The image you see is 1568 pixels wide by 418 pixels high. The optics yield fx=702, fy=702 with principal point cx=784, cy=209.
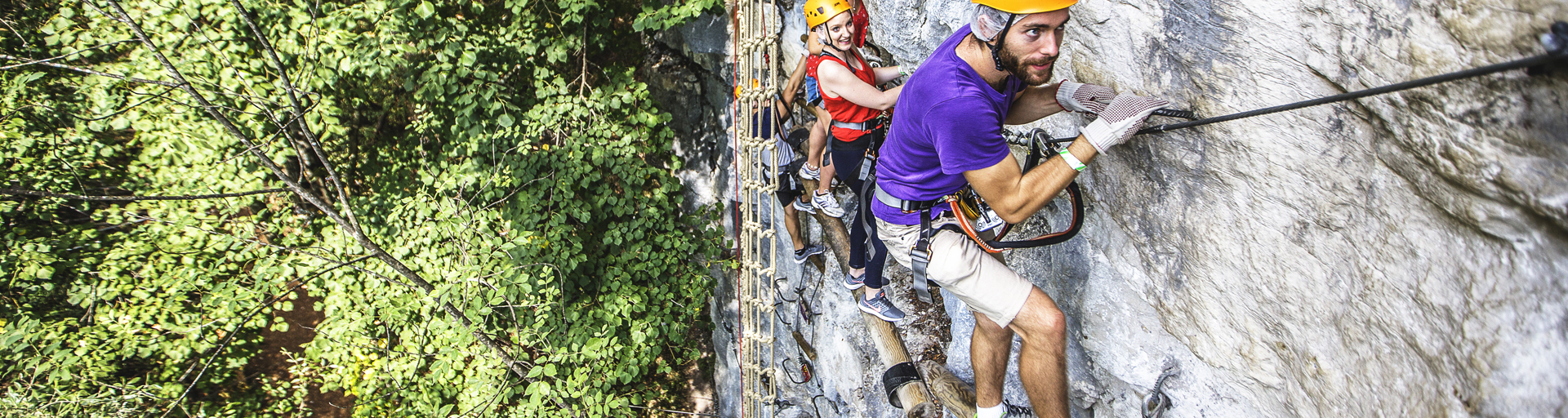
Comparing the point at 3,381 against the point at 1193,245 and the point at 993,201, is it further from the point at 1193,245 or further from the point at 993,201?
the point at 1193,245

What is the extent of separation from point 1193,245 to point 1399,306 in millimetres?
576

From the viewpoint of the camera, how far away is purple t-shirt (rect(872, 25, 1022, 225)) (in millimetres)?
1818

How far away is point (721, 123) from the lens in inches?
222

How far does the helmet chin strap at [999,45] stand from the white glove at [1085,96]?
9.9 inches

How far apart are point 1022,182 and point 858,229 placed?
1.23 metres

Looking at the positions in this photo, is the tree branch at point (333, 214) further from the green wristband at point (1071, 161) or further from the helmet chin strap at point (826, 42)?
the green wristband at point (1071, 161)

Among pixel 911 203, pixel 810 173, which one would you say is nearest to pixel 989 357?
pixel 911 203

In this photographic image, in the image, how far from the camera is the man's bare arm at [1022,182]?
1766 millimetres

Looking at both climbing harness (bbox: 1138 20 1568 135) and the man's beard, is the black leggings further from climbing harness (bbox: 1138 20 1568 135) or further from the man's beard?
climbing harness (bbox: 1138 20 1568 135)

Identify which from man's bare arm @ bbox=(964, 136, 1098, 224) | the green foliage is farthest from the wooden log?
the green foliage

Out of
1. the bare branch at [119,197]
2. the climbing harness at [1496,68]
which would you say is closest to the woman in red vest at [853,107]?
the climbing harness at [1496,68]

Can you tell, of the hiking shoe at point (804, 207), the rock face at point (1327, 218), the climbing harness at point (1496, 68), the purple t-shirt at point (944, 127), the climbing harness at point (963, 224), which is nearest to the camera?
the climbing harness at point (1496, 68)

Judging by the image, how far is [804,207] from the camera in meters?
4.19

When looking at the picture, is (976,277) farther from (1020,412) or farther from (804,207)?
(804,207)
